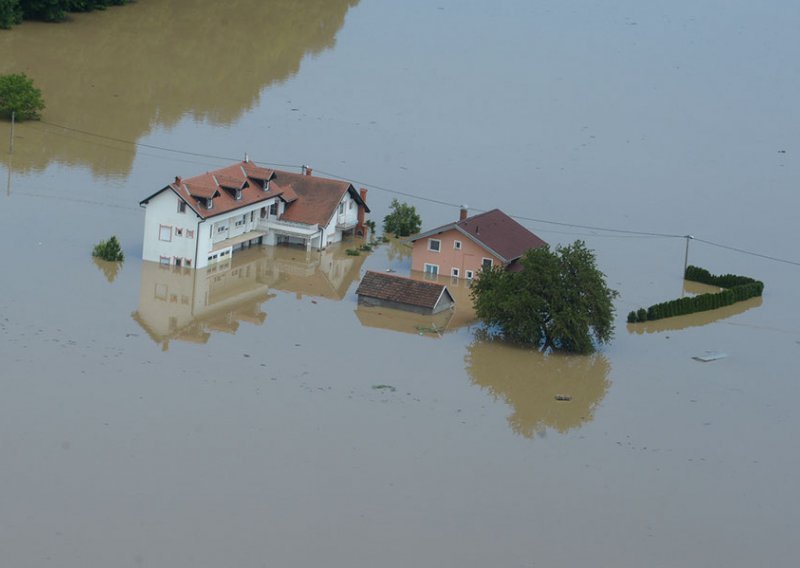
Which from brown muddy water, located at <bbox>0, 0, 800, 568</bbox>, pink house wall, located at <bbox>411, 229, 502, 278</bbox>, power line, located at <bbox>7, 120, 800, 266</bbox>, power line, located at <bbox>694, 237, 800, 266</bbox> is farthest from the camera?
power line, located at <bbox>7, 120, 800, 266</bbox>

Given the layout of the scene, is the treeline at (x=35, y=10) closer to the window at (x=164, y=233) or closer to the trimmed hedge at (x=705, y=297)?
the window at (x=164, y=233)

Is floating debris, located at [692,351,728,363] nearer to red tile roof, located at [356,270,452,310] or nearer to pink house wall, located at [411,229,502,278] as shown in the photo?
pink house wall, located at [411,229,502,278]

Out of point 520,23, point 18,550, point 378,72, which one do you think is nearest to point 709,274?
point 18,550

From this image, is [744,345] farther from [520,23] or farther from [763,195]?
[520,23]

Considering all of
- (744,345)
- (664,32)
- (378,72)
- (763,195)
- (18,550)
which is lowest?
(18,550)

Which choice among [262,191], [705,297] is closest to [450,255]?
[262,191]

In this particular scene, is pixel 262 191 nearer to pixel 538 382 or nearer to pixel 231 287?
pixel 231 287

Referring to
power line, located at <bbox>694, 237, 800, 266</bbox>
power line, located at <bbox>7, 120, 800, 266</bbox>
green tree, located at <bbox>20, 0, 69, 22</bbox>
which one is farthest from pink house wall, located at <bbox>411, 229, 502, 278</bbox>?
green tree, located at <bbox>20, 0, 69, 22</bbox>
